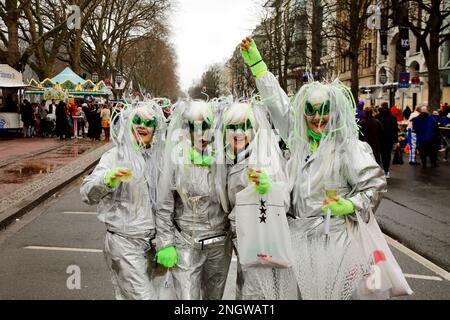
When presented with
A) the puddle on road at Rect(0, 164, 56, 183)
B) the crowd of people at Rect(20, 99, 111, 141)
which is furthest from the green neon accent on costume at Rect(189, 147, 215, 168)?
the crowd of people at Rect(20, 99, 111, 141)

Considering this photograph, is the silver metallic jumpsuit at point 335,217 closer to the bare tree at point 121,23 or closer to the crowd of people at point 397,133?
the crowd of people at point 397,133

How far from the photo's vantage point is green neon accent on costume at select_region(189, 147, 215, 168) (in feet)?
9.91

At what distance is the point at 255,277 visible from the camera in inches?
110

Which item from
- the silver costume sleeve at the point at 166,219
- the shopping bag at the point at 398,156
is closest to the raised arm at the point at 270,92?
the silver costume sleeve at the point at 166,219

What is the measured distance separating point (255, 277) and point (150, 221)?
73 cm

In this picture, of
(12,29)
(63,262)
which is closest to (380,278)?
(63,262)

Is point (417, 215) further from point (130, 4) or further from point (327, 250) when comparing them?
point (130, 4)

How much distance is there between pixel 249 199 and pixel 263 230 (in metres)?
0.19

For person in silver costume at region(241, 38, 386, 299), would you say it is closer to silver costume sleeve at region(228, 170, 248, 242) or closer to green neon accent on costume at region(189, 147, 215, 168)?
silver costume sleeve at region(228, 170, 248, 242)

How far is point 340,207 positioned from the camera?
2756 millimetres

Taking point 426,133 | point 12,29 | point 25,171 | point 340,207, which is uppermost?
point 12,29

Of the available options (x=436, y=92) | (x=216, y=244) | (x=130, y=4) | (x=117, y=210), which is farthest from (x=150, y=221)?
(x=130, y=4)

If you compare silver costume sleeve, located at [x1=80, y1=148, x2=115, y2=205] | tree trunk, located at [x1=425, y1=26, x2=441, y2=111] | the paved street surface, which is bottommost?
the paved street surface

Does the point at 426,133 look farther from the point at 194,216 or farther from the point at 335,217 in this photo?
the point at 194,216
